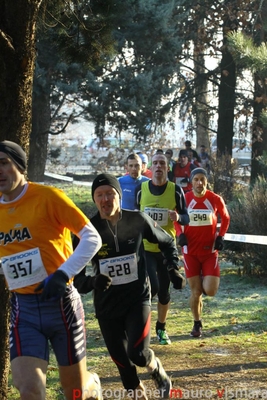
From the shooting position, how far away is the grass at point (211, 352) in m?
6.62

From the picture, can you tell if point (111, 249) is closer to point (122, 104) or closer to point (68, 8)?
point (68, 8)

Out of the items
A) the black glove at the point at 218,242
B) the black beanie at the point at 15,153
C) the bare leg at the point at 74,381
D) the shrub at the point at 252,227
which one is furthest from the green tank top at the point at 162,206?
the shrub at the point at 252,227

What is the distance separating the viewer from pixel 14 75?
5.88 meters

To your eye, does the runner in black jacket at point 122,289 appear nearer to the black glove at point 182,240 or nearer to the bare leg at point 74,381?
the bare leg at point 74,381

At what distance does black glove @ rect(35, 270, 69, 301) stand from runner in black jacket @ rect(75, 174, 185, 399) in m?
1.28

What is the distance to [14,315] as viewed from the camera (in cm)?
476

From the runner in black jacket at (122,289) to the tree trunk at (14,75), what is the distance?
2.69 ft

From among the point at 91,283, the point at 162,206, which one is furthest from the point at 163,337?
the point at 91,283

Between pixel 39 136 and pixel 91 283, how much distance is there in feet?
57.7

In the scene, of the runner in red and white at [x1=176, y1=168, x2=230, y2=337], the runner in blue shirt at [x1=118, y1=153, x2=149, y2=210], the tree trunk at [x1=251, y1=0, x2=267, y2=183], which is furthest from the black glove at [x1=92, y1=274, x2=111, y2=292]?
the tree trunk at [x1=251, y1=0, x2=267, y2=183]

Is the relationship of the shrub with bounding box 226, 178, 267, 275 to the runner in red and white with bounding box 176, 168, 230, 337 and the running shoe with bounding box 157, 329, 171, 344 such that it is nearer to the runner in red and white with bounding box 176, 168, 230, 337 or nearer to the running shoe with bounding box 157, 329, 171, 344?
the runner in red and white with bounding box 176, 168, 230, 337

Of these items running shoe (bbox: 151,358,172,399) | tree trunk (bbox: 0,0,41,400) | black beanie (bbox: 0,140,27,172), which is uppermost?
tree trunk (bbox: 0,0,41,400)

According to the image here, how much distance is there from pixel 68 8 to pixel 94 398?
4.69 m

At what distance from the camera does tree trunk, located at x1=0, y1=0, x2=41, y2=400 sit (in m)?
5.86
